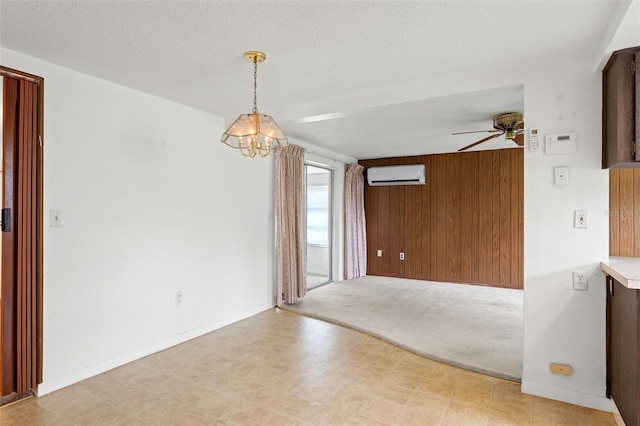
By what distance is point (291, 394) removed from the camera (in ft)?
7.87

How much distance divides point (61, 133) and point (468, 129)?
13.1 feet

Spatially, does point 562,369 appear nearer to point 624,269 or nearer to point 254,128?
point 624,269

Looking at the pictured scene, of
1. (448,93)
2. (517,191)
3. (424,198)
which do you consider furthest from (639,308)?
(424,198)

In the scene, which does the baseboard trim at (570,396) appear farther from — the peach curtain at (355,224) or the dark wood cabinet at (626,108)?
the peach curtain at (355,224)

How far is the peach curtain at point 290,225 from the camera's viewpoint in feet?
14.5

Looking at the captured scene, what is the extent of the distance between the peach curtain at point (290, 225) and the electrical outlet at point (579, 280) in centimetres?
301

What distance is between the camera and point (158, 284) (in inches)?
125

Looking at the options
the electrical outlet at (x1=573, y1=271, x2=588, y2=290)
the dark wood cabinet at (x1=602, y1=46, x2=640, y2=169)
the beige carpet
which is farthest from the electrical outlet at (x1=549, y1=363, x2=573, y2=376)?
the dark wood cabinet at (x1=602, y1=46, x2=640, y2=169)

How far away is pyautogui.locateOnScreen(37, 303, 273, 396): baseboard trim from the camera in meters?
2.45

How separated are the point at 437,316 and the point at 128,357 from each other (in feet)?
10.3

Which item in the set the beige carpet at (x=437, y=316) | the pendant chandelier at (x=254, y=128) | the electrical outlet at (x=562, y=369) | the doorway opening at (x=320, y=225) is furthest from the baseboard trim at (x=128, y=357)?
the electrical outlet at (x=562, y=369)

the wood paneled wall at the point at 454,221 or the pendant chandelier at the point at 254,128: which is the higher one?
the pendant chandelier at the point at 254,128

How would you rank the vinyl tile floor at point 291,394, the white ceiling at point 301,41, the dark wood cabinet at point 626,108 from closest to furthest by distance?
the white ceiling at point 301,41
the dark wood cabinet at point 626,108
the vinyl tile floor at point 291,394

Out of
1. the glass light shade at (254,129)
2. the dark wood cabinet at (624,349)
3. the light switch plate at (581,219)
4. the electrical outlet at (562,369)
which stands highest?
the glass light shade at (254,129)
